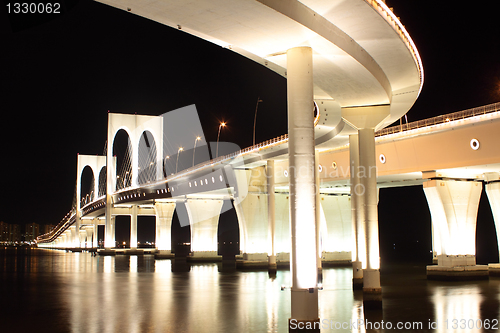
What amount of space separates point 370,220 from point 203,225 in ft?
127

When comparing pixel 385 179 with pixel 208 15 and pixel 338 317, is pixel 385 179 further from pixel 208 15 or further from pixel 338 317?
pixel 208 15

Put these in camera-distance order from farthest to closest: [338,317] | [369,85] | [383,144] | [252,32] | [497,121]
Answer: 1. [383,144]
2. [497,121]
3. [369,85]
4. [338,317]
5. [252,32]

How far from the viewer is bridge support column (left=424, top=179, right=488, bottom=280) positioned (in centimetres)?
3100

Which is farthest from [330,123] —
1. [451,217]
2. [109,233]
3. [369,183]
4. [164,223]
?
[109,233]

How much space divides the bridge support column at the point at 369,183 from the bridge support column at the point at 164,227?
2054 inches

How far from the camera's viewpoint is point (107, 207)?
256 ft

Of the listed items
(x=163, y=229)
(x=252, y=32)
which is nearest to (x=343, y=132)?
(x=252, y=32)

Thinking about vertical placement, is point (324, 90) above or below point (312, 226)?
above

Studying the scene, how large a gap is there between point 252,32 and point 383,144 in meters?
22.2

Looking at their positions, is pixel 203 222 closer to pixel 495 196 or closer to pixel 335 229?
pixel 335 229

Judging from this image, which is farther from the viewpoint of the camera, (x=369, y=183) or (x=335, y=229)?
(x=335, y=229)

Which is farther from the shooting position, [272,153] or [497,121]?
[272,153]

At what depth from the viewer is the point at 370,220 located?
19.6 meters

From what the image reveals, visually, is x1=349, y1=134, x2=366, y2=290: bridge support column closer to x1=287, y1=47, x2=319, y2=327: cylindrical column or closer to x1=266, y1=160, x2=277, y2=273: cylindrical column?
x1=287, y1=47, x2=319, y2=327: cylindrical column
